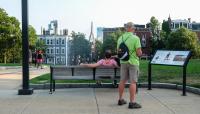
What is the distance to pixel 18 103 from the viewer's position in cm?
1162

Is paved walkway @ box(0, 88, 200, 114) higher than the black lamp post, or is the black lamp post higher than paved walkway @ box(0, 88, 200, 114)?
the black lamp post

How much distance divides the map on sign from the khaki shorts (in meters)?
2.71

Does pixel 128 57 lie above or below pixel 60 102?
above

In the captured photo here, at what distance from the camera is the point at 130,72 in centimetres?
1097

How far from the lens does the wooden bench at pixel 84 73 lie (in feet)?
47.0

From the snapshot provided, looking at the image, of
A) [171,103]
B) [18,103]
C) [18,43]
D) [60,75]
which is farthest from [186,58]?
[18,43]

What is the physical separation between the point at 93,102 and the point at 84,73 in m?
2.86

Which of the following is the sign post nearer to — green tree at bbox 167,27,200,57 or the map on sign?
the map on sign

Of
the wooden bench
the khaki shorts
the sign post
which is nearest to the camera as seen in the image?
the khaki shorts

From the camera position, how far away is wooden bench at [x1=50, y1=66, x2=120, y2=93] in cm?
1433

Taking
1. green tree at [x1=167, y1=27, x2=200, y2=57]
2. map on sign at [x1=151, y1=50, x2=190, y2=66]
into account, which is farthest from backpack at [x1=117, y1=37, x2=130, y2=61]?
green tree at [x1=167, y1=27, x2=200, y2=57]

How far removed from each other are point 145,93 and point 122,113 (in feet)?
12.9

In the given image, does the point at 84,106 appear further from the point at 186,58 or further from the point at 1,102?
A: the point at 186,58

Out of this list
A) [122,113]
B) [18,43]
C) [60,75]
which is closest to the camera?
[122,113]
